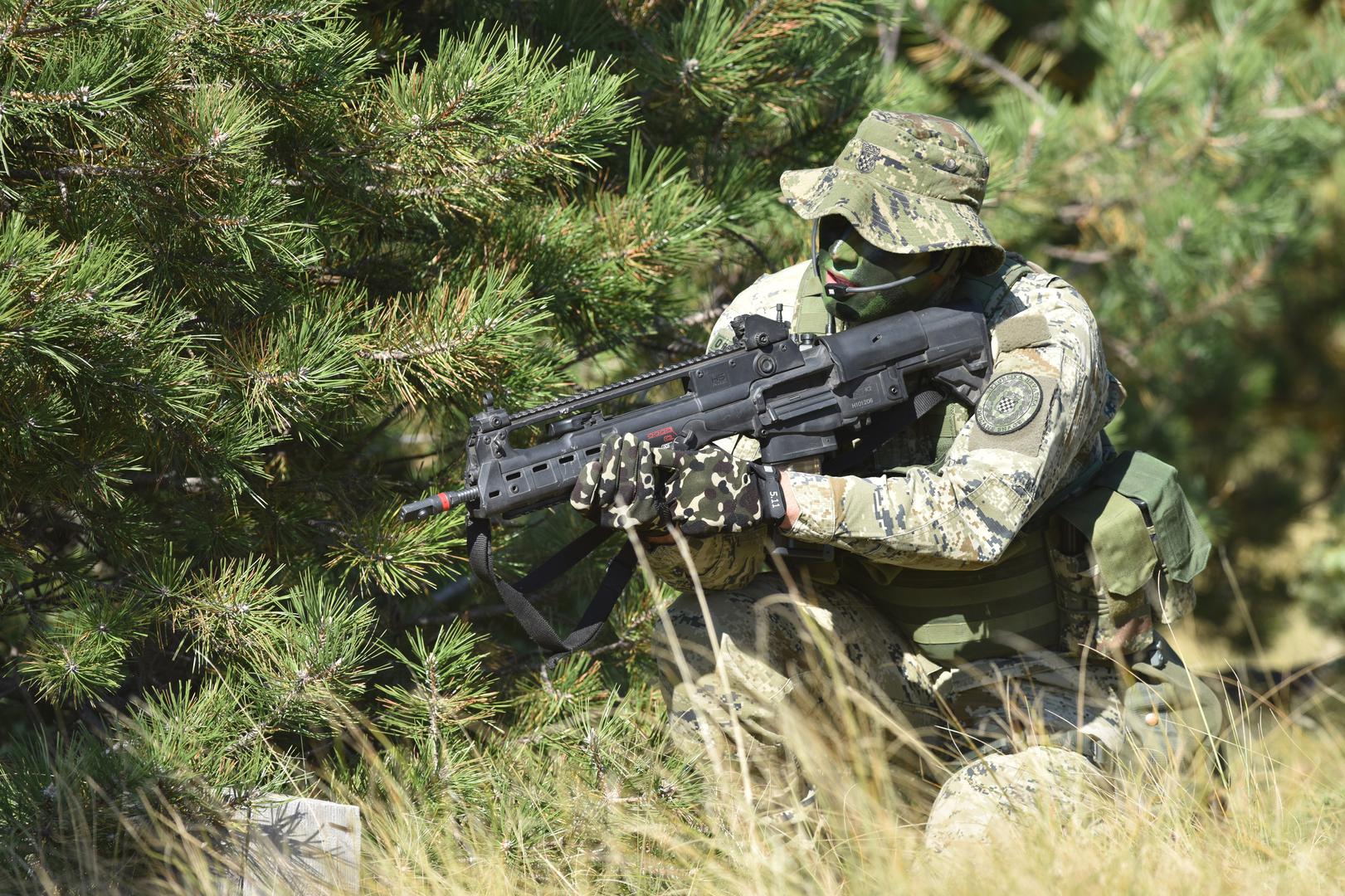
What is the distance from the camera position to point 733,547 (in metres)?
2.43

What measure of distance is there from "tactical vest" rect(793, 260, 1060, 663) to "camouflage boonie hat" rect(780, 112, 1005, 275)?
0.18 meters

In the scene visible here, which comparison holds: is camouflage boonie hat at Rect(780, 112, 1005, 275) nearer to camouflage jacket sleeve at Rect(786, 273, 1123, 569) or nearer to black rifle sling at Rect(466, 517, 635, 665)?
camouflage jacket sleeve at Rect(786, 273, 1123, 569)

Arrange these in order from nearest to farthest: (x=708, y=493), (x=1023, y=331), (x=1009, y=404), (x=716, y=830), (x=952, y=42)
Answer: (x=716, y=830)
(x=708, y=493)
(x=1009, y=404)
(x=1023, y=331)
(x=952, y=42)

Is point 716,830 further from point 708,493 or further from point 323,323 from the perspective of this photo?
point 323,323

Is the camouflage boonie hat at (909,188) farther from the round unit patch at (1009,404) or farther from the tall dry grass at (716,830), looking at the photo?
the tall dry grass at (716,830)

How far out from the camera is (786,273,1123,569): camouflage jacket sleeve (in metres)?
2.16

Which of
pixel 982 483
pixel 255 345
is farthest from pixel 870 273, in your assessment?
pixel 255 345

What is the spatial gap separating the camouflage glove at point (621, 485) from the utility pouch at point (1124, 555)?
89cm

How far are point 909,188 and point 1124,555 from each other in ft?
2.75

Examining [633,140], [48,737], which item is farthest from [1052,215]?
[48,737]

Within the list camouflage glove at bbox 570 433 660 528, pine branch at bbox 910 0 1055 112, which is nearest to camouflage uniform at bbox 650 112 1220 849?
camouflage glove at bbox 570 433 660 528

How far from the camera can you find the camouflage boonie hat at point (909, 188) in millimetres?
2271

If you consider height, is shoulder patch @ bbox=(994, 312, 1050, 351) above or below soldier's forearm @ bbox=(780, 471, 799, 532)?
above

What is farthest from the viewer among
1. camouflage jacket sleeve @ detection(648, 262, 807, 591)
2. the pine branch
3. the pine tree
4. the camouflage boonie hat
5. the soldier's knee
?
the pine branch
